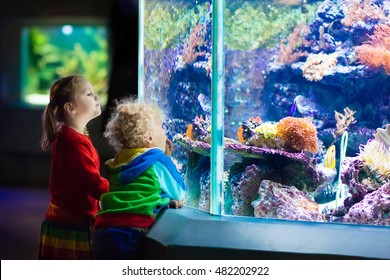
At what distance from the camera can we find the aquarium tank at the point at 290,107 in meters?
3.36

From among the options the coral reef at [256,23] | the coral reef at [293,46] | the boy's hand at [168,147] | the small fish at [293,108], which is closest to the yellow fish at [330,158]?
the small fish at [293,108]

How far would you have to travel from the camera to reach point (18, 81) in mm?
6637

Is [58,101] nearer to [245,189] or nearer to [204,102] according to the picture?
[204,102]

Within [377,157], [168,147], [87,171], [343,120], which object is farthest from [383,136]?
[87,171]

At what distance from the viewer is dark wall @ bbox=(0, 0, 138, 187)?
5.47 m

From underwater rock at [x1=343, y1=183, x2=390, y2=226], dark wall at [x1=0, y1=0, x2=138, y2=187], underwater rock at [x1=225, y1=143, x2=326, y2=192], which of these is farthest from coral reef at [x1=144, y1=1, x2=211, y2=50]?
underwater rock at [x1=343, y1=183, x2=390, y2=226]

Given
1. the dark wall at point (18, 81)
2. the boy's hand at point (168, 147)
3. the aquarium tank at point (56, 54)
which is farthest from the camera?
the aquarium tank at point (56, 54)

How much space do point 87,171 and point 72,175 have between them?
0.31 feet

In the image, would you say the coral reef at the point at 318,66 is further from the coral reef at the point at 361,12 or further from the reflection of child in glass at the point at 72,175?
the reflection of child in glass at the point at 72,175

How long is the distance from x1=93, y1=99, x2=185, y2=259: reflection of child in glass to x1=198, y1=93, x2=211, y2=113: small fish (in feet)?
0.85

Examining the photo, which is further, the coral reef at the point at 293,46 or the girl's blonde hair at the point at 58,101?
the girl's blonde hair at the point at 58,101

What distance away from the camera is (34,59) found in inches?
273

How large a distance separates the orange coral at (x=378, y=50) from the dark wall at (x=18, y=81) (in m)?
1.67

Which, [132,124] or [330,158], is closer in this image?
[330,158]
